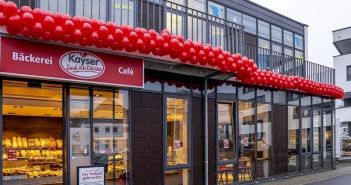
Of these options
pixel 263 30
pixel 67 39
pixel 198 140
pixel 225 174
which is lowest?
pixel 225 174

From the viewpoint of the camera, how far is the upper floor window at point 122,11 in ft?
37.2

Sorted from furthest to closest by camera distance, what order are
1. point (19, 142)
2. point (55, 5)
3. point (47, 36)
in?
point (19, 142) → point (55, 5) → point (47, 36)

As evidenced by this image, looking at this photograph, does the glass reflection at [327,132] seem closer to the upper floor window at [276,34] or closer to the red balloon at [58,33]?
the upper floor window at [276,34]

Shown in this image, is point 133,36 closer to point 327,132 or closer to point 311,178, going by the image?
point 311,178

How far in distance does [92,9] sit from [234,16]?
826 cm

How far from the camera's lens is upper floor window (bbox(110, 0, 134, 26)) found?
11328 millimetres

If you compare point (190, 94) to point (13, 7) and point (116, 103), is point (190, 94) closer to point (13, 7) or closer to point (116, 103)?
point (116, 103)

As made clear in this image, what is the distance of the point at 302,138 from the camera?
19.9 meters

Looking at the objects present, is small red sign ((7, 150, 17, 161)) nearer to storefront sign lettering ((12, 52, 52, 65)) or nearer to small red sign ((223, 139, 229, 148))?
storefront sign lettering ((12, 52, 52, 65))

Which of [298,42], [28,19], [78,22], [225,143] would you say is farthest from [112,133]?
[298,42]

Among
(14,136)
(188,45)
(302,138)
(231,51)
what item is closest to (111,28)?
(188,45)

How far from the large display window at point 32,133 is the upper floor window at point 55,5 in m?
1.65

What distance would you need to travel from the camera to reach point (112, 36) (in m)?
9.69

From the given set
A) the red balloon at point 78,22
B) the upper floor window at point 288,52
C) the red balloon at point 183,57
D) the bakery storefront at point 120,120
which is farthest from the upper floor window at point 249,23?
the red balloon at point 78,22
